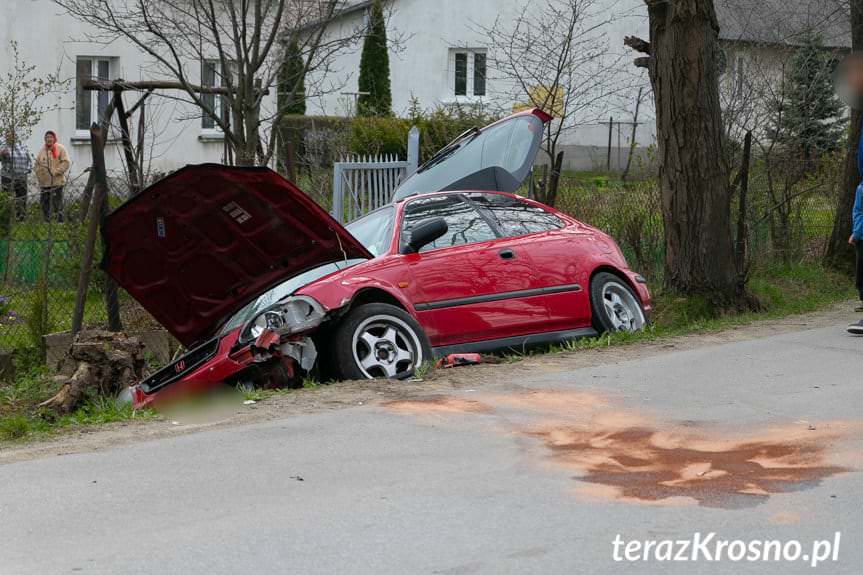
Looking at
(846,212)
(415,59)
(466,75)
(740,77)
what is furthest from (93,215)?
(415,59)

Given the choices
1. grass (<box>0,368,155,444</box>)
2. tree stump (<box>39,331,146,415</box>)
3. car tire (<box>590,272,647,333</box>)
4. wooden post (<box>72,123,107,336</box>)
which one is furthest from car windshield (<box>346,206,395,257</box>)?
grass (<box>0,368,155,444</box>)

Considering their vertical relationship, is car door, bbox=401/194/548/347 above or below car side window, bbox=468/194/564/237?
below

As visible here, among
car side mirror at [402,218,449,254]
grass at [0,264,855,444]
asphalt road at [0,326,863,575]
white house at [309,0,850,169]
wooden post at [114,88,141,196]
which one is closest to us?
asphalt road at [0,326,863,575]

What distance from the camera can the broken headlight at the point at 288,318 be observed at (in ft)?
27.1

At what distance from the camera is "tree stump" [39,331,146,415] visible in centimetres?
881

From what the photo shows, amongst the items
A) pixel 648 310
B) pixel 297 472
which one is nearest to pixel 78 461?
pixel 297 472

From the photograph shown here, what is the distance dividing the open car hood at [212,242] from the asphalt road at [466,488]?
76.0 inches

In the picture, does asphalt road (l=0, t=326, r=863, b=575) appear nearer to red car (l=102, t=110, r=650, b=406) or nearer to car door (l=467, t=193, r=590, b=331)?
red car (l=102, t=110, r=650, b=406)

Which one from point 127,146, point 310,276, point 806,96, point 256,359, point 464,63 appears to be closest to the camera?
point 256,359

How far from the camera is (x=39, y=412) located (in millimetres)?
8297

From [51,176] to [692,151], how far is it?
7592 millimetres

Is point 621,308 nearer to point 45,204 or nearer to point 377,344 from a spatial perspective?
point 377,344

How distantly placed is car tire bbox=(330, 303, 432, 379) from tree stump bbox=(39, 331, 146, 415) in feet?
5.74

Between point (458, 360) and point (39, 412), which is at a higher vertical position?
point (458, 360)
